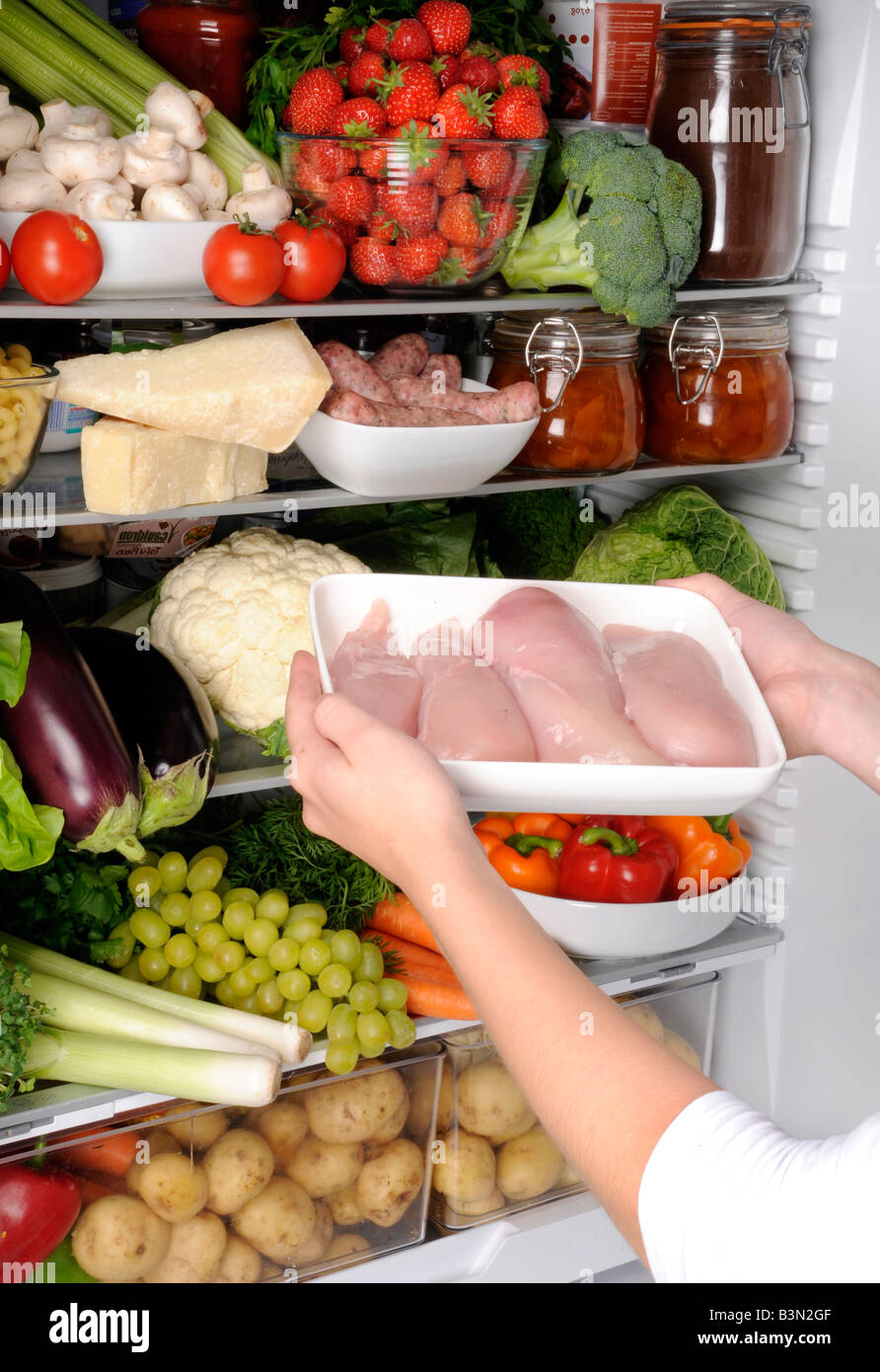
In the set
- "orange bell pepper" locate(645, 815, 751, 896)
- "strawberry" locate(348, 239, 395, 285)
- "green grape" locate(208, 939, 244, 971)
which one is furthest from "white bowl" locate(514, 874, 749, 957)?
"strawberry" locate(348, 239, 395, 285)

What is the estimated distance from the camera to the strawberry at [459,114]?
1.49m

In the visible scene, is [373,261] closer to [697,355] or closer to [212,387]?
[212,387]

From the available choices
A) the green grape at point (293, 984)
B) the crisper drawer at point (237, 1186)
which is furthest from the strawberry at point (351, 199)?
the crisper drawer at point (237, 1186)

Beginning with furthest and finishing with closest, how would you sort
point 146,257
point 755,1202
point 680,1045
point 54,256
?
point 680,1045, point 146,257, point 54,256, point 755,1202

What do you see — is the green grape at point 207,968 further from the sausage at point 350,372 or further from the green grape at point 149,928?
the sausage at point 350,372

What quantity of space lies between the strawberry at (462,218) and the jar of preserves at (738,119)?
1.17ft

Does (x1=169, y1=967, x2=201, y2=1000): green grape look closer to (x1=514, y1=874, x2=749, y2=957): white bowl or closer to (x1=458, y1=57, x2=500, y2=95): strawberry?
(x1=514, y1=874, x2=749, y2=957): white bowl

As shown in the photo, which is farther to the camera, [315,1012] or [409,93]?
[315,1012]

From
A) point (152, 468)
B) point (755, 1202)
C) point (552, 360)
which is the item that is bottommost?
point (755, 1202)

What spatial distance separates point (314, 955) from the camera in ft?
5.32

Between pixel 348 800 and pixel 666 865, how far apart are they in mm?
863

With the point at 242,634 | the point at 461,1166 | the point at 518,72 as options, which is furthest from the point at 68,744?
the point at 518,72

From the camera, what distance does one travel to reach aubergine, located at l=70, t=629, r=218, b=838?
4.86 ft

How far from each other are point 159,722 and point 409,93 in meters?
0.78
